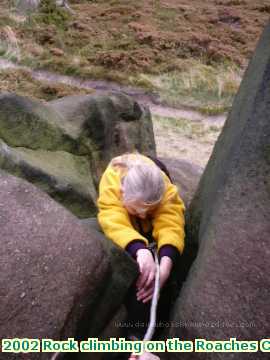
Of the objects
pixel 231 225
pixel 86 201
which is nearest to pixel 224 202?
pixel 231 225

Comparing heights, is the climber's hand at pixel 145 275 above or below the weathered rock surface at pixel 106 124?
above

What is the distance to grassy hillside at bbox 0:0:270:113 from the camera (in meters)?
9.11

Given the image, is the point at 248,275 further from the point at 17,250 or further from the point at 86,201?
the point at 86,201

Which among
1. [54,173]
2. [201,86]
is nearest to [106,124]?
[54,173]

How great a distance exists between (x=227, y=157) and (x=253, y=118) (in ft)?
0.80

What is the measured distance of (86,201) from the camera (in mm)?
2602

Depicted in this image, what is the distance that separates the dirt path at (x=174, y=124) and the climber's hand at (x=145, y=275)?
168 inches

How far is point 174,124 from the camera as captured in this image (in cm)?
749

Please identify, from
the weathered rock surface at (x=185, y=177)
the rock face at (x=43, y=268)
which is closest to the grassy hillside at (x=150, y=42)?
the weathered rock surface at (x=185, y=177)

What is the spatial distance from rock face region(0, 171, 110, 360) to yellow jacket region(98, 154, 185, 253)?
0.46 feet

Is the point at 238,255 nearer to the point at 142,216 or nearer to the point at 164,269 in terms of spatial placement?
the point at 164,269

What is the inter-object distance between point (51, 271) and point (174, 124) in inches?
241

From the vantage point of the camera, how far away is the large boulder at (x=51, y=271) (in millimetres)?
1522

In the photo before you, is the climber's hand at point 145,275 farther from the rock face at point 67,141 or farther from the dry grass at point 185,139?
the dry grass at point 185,139
